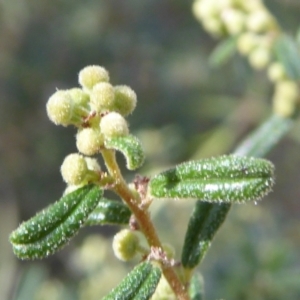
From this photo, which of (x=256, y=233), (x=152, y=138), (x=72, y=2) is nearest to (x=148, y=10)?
(x=72, y=2)

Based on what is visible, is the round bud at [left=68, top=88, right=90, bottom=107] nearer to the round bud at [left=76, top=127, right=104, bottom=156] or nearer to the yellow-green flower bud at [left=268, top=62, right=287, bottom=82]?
the round bud at [left=76, top=127, right=104, bottom=156]

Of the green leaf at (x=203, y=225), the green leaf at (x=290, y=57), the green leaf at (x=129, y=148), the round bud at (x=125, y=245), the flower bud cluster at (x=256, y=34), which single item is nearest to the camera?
the green leaf at (x=129, y=148)

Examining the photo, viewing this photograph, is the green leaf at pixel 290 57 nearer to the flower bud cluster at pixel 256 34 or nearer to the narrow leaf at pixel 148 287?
the flower bud cluster at pixel 256 34

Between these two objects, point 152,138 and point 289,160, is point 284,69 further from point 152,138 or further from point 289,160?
point 289,160

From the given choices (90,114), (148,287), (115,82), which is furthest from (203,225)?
(115,82)

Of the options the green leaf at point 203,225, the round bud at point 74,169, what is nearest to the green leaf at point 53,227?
the round bud at point 74,169

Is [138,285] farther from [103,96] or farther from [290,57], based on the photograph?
[290,57]

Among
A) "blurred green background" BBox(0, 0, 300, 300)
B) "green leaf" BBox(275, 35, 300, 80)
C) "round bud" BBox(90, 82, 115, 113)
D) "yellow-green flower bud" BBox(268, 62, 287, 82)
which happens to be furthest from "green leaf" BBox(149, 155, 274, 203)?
"blurred green background" BBox(0, 0, 300, 300)

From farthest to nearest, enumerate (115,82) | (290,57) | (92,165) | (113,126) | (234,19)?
(115,82)
(234,19)
(290,57)
(92,165)
(113,126)
